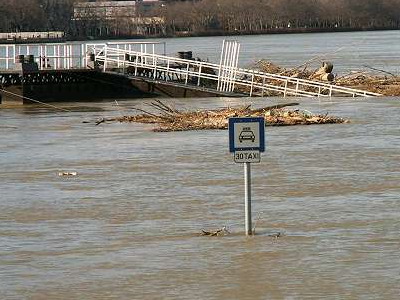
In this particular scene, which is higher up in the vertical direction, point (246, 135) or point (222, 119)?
point (246, 135)

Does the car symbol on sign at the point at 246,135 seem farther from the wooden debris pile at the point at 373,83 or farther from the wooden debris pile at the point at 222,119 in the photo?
the wooden debris pile at the point at 373,83

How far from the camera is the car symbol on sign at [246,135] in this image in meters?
14.8

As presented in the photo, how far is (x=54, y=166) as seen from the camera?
25031mm

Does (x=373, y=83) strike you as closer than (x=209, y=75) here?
No

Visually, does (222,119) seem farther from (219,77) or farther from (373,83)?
(373,83)

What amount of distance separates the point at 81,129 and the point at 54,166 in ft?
28.8

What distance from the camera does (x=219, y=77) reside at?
45562mm

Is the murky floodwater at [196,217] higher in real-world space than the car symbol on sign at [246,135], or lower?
lower

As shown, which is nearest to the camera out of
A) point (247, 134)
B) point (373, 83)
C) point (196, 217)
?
point (247, 134)

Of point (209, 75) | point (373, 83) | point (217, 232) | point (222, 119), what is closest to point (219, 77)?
point (209, 75)

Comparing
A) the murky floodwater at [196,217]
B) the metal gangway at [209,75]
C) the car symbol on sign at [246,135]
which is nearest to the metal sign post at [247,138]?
the car symbol on sign at [246,135]

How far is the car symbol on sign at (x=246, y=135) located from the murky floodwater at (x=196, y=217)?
128 centimetres

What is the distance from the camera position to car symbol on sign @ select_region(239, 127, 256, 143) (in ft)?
48.7

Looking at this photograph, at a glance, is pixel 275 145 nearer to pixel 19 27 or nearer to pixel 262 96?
pixel 262 96
